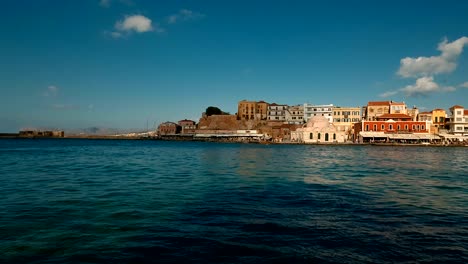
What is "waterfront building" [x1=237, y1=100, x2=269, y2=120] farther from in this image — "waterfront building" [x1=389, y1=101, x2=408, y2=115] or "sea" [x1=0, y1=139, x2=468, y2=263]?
"sea" [x1=0, y1=139, x2=468, y2=263]

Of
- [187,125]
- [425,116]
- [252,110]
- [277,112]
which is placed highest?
[252,110]

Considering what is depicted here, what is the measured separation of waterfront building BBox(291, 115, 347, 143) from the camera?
91.2 metres

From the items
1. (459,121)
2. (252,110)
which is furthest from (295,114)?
(459,121)

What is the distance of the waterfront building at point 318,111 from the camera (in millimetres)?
99731

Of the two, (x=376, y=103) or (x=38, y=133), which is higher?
(x=376, y=103)

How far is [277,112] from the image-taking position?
11700cm

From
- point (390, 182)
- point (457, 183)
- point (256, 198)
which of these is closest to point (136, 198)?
point (256, 198)

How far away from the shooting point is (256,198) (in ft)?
44.3

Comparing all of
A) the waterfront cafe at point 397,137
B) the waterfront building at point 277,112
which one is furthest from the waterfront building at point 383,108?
the waterfront building at point 277,112

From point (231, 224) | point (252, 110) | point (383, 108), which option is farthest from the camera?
point (252, 110)

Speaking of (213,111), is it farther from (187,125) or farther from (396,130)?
(396,130)

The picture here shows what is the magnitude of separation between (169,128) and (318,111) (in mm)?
60657

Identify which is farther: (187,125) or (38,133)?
(38,133)

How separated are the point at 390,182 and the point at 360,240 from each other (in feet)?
40.6
